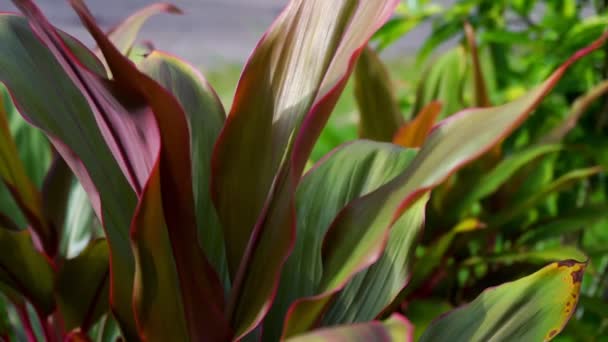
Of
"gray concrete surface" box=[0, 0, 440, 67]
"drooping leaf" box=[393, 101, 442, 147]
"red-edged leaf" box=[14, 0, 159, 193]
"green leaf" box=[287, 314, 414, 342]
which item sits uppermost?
"red-edged leaf" box=[14, 0, 159, 193]

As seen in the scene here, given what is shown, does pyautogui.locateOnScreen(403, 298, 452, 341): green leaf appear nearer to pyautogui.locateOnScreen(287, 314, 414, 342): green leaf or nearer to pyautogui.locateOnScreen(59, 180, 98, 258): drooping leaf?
pyautogui.locateOnScreen(59, 180, 98, 258): drooping leaf

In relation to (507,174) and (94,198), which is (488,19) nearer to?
(507,174)

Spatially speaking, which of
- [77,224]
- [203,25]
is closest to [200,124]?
[77,224]

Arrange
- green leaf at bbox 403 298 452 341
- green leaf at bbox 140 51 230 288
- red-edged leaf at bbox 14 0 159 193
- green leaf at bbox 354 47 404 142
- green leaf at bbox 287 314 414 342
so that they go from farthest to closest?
green leaf at bbox 354 47 404 142 → green leaf at bbox 403 298 452 341 → green leaf at bbox 140 51 230 288 → red-edged leaf at bbox 14 0 159 193 → green leaf at bbox 287 314 414 342

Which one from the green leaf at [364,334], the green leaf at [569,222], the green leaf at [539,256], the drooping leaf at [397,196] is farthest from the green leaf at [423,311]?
the green leaf at [364,334]

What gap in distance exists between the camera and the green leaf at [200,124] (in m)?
0.53

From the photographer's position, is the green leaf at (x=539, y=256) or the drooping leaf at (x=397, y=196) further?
the green leaf at (x=539, y=256)

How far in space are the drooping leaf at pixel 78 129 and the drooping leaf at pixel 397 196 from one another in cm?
13

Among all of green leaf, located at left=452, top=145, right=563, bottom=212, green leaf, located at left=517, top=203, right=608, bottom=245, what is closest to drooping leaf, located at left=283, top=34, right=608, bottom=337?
green leaf, located at left=452, top=145, right=563, bottom=212

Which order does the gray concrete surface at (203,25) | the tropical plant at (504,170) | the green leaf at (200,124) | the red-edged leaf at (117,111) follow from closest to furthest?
1. the red-edged leaf at (117,111)
2. the green leaf at (200,124)
3. the tropical plant at (504,170)
4. the gray concrete surface at (203,25)

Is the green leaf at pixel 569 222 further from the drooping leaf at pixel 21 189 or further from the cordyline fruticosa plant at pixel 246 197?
the drooping leaf at pixel 21 189

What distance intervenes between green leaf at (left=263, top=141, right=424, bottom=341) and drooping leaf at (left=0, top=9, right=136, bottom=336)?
11cm

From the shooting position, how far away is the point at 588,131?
126 centimetres

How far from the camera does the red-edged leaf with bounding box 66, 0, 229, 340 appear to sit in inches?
15.9
